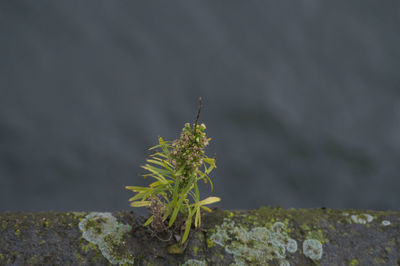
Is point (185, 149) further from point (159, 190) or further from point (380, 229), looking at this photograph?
point (380, 229)

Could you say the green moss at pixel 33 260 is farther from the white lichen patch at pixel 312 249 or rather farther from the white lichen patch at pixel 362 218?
the white lichen patch at pixel 362 218

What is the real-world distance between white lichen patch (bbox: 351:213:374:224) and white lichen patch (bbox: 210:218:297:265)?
43cm

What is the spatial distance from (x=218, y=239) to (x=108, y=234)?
57 centimetres

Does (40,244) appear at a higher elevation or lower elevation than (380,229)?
lower

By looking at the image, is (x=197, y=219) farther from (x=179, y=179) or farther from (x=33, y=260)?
(x=33, y=260)

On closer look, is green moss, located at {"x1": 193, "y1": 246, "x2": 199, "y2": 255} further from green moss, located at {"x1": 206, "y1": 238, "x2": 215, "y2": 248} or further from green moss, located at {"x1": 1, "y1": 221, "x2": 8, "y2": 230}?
green moss, located at {"x1": 1, "y1": 221, "x2": 8, "y2": 230}

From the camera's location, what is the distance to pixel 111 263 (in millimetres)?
1868

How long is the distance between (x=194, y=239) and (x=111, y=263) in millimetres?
430

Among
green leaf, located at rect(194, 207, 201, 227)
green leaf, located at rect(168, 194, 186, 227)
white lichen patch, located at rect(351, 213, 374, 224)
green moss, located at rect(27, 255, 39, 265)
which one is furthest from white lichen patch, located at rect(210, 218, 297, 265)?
green moss, located at rect(27, 255, 39, 265)

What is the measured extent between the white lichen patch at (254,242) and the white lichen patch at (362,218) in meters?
0.43

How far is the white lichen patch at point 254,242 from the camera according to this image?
6.56ft

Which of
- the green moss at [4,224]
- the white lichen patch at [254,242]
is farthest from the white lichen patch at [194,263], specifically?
the green moss at [4,224]

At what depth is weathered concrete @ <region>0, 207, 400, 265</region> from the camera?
1850 millimetres

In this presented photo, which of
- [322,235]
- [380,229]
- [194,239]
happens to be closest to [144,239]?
[194,239]
